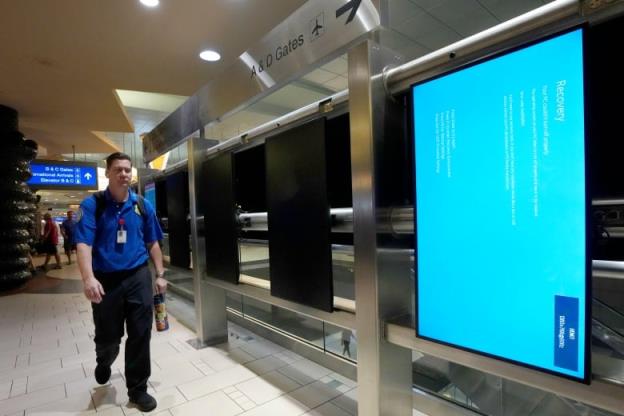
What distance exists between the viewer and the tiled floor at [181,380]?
2203 millimetres

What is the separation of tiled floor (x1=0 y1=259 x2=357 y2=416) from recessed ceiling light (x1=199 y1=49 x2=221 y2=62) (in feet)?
11.3

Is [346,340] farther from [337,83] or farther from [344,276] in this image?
[337,83]

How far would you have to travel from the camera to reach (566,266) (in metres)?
1.02

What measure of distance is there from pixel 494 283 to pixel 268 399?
1.73 meters

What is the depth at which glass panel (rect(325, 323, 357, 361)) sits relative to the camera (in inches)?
106

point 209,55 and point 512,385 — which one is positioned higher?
point 209,55

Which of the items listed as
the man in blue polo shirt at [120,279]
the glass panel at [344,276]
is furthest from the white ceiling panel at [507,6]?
the man in blue polo shirt at [120,279]

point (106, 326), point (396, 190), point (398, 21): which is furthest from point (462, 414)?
point (398, 21)

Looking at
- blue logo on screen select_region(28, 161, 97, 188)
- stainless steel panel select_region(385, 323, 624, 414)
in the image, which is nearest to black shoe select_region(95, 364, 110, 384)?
stainless steel panel select_region(385, 323, 624, 414)

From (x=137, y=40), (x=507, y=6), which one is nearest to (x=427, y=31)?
(x=507, y=6)

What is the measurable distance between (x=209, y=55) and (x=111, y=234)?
3148 mm

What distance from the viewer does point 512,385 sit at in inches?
71.6

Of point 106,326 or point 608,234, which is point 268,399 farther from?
point 608,234

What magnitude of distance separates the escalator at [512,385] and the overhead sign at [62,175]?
1047 centimetres
